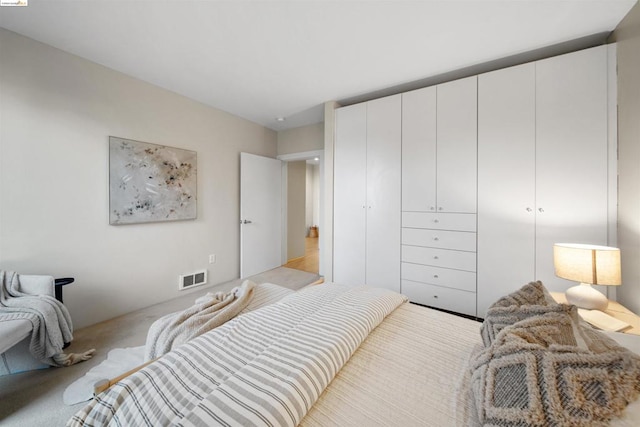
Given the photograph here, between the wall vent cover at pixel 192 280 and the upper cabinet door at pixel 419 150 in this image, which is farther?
the wall vent cover at pixel 192 280

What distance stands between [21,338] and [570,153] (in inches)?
163

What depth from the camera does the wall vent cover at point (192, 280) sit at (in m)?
2.93

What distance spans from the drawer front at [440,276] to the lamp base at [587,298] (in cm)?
77

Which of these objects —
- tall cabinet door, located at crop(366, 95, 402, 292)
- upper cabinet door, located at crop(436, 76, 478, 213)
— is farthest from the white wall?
upper cabinet door, located at crop(436, 76, 478, 213)

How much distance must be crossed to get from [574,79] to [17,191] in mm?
4631

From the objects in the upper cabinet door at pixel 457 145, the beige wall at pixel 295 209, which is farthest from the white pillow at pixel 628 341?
the beige wall at pixel 295 209

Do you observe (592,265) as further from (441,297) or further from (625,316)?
(441,297)

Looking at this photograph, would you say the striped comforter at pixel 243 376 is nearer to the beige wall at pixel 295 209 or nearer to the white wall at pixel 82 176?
the white wall at pixel 82 176

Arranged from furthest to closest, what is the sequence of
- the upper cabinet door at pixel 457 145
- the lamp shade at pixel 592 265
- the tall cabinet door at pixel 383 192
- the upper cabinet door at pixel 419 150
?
the tall cabinet door at pixel 383 192, the upper cabinet door at pixel 419 150, the upper cabinet door at pixel 457 145, the lamp shade at pixel 592 265

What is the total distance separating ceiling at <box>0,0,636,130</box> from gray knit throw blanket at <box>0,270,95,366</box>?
6.36 feet

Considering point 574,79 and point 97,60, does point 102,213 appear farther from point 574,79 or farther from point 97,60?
point 574,79

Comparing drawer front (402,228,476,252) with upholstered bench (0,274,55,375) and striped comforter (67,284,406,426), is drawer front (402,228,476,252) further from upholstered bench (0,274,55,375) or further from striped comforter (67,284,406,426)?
upholstered bench (0,274,55,375)

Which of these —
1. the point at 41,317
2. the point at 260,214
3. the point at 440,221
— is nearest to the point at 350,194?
the point at 440,221

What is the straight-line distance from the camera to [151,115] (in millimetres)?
2635
